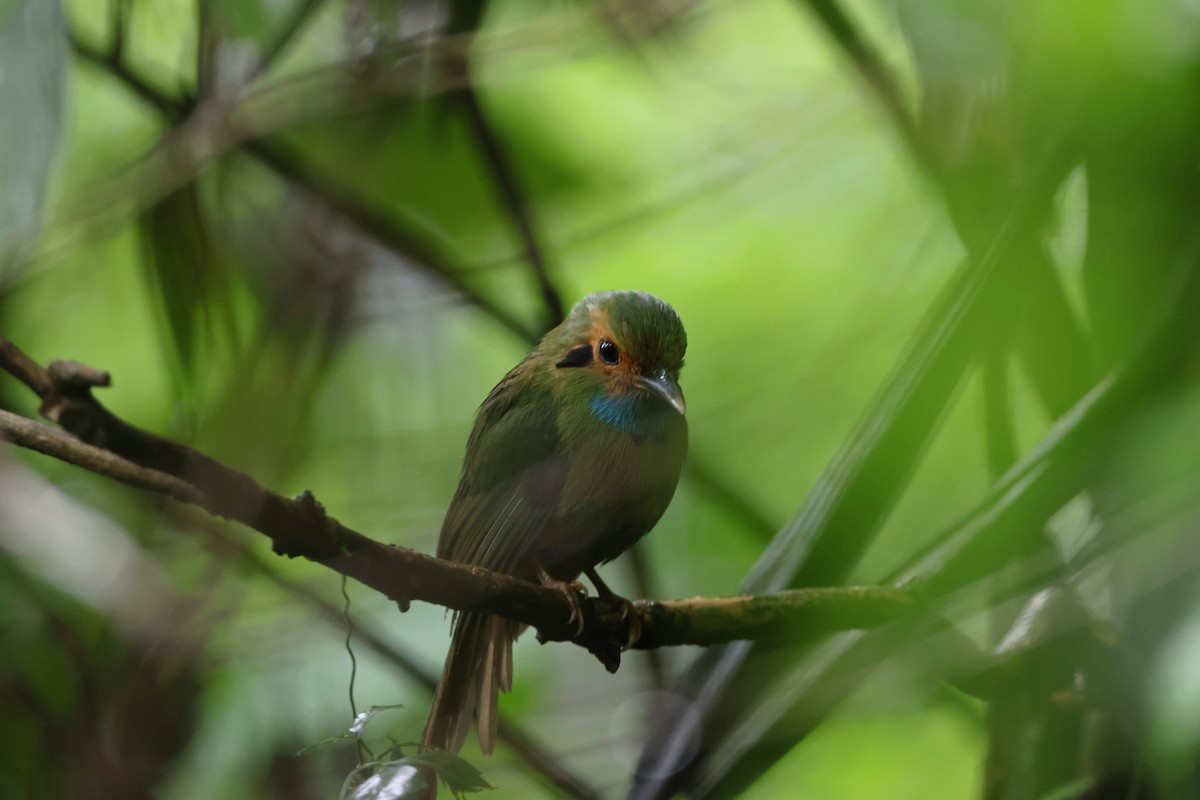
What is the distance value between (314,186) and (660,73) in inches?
22.3

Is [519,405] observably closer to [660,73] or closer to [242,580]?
[242,580]

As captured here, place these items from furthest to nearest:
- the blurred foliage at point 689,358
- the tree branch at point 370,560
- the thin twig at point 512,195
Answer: the thin twig at point 512,195 < the blurred foliage at point 689,358 < the tree branch at point 370,560

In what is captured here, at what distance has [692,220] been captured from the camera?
5.36 feet

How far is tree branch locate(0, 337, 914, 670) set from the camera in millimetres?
630

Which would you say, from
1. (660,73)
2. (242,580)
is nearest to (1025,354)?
(660,73)

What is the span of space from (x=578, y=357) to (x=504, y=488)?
0.78 ft

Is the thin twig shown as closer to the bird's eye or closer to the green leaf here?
the bird's eye

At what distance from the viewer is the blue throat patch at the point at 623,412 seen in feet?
4.09

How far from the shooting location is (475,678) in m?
1.18

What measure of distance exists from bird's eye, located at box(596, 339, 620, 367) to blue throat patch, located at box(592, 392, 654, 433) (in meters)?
0.04

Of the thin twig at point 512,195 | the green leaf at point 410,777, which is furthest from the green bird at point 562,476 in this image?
the thin twig at point 512,195

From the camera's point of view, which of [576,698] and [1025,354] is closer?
[1025,354]

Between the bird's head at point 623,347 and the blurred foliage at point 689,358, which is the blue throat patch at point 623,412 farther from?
the blurred foliage at point 689,358

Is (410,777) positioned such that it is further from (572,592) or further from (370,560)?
(572,592)
